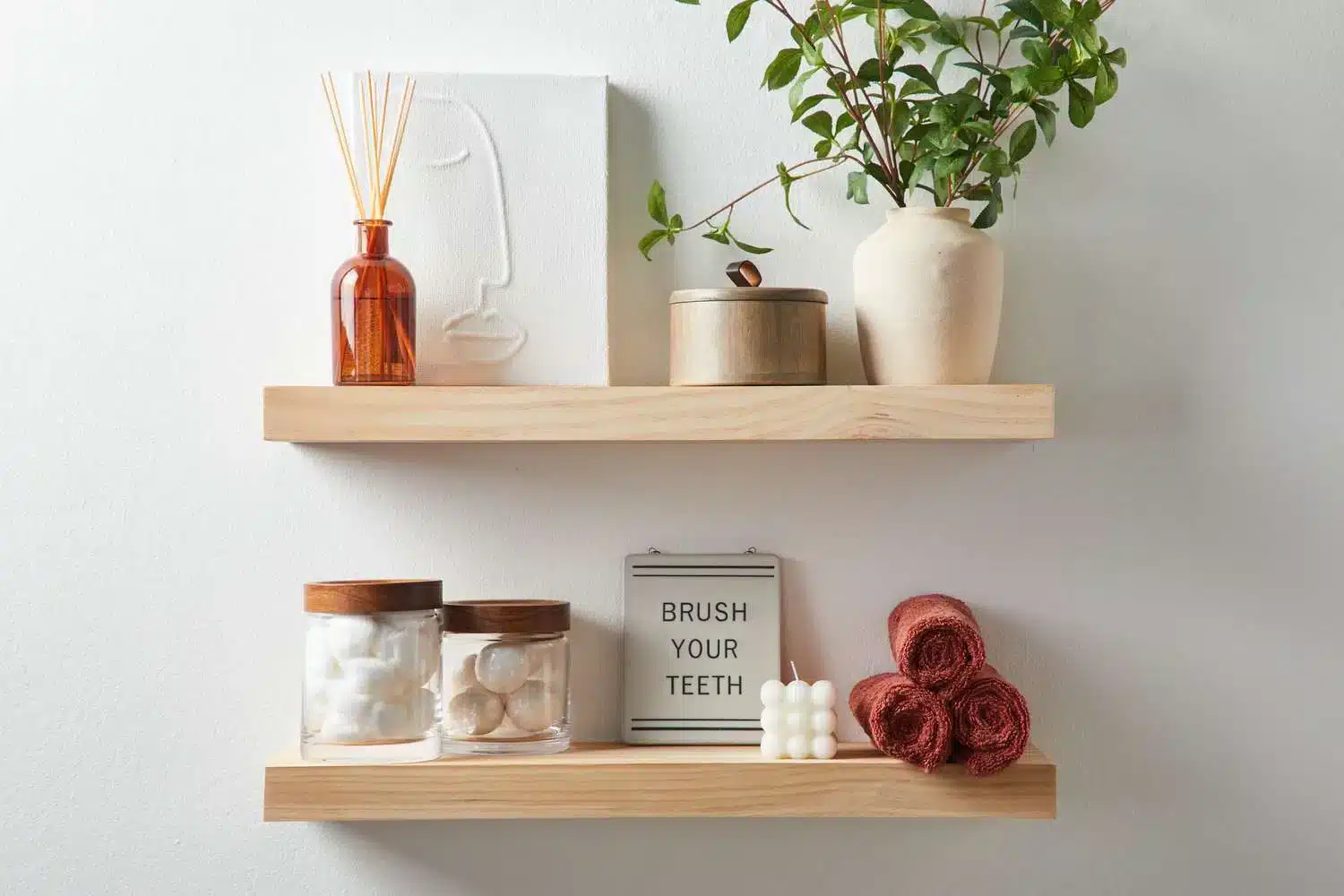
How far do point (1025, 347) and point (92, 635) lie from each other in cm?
79

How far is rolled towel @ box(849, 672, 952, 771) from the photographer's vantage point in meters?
0.84

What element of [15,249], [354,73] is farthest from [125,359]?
[354,73]

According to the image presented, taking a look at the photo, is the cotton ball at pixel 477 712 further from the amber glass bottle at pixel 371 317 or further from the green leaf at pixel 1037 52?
the green leaf at pixel 1037 52

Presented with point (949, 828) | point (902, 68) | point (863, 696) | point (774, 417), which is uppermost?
point (902, 68)

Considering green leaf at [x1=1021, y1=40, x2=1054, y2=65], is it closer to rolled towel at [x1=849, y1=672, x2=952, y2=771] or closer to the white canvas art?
the white canvas art

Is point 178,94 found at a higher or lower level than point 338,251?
higher

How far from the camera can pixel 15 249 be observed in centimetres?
96

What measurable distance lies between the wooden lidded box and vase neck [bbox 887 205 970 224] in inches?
3.6

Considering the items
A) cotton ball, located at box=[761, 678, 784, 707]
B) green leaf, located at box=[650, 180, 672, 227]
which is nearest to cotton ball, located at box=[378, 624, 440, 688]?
cotton ball, located at box=[761, 678, 784, 707]

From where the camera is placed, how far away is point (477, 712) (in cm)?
88

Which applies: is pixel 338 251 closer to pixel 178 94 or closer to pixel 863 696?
pixel 178 94

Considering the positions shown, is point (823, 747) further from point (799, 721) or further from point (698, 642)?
point (698, 642)

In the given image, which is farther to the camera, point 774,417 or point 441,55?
point 441,55

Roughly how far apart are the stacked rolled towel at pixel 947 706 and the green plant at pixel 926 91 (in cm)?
32
